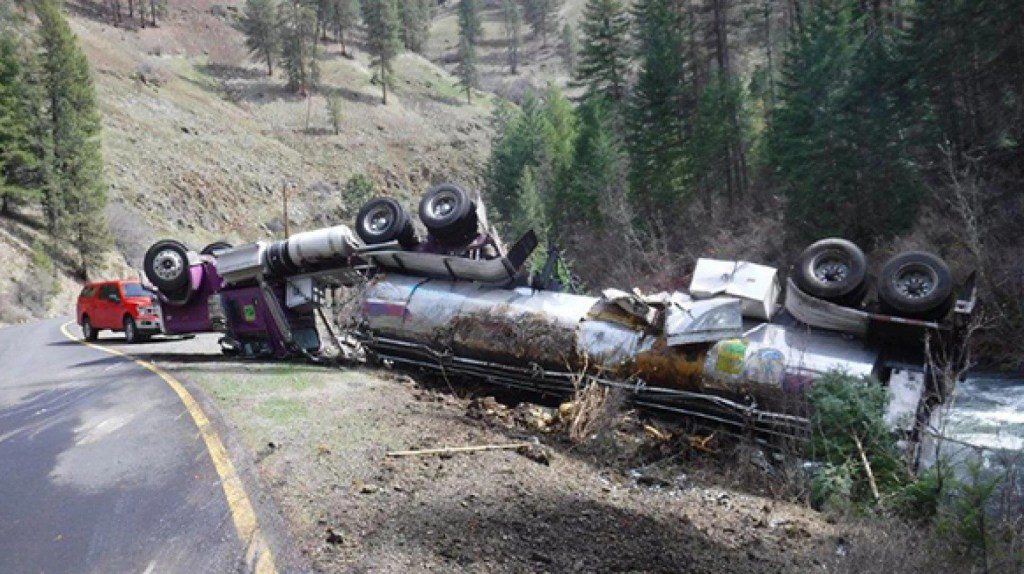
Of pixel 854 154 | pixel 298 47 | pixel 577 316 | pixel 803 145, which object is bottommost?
pixel 577 316

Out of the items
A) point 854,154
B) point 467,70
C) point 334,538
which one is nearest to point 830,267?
point 334,538

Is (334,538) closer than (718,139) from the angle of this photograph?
Yes

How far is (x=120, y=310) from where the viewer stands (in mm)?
16969

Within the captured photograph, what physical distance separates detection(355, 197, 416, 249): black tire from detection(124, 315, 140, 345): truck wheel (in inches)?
309

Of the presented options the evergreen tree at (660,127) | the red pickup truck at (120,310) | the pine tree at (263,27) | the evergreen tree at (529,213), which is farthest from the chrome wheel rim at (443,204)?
the pine tree at (263,27)

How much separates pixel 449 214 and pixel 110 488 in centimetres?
679

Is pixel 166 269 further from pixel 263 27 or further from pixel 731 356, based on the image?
A: pixel 263 27

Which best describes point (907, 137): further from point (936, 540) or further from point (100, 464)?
point (100, 464)

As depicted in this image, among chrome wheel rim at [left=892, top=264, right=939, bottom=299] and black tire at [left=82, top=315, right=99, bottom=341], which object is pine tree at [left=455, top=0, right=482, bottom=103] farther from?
chrome wheel rim at [left=892, top=264, right=939, bottom=299]

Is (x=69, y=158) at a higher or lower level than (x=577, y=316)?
higher

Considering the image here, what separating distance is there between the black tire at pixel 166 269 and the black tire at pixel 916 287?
35.9 feet

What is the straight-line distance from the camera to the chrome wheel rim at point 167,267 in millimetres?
12609

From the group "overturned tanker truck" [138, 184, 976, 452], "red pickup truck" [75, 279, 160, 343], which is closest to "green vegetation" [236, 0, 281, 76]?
"red pickup truck" [75, 279, 160, 343]

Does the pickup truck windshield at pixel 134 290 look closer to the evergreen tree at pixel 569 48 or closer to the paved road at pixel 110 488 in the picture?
the paved road at pixel 110 488
